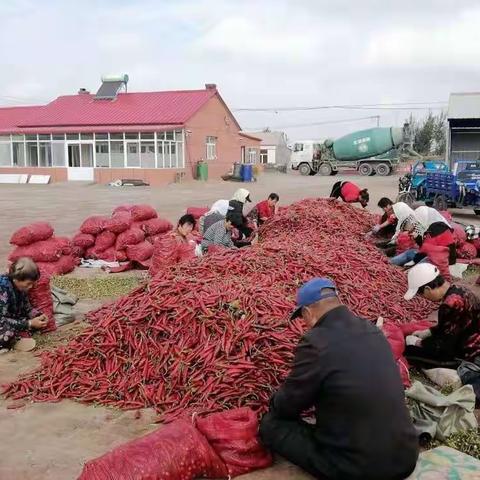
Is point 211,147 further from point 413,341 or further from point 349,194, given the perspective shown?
point 413,341

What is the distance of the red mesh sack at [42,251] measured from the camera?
8.71 meters

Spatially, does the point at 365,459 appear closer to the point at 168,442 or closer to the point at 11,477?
the point at 168,442

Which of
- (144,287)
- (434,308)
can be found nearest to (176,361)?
(144,287)

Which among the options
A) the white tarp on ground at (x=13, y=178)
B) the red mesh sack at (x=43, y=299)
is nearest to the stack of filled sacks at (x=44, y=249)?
the red mesh sack at (x=43, y=299)

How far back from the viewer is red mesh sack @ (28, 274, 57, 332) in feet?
19.2

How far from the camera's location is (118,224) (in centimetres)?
972

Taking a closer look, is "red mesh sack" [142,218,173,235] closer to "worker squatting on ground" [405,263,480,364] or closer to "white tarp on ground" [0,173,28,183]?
"worker squatting on ground" [405,263,480,364]

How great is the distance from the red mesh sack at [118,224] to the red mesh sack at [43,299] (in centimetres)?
372

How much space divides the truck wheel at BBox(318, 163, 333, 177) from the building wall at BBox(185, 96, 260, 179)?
632 cm

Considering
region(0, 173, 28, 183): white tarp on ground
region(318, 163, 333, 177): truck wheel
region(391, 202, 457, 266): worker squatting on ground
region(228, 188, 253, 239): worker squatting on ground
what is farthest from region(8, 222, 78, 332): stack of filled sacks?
region(318, 163, 333, 177): truck wheel

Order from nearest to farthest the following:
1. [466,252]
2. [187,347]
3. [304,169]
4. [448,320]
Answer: [187,347] → [448,320] → [466,252] → [304,169]

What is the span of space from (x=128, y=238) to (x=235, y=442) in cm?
654

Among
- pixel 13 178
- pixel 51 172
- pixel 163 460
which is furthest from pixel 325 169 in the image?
pixel 163 460

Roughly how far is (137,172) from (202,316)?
31.0 meters
